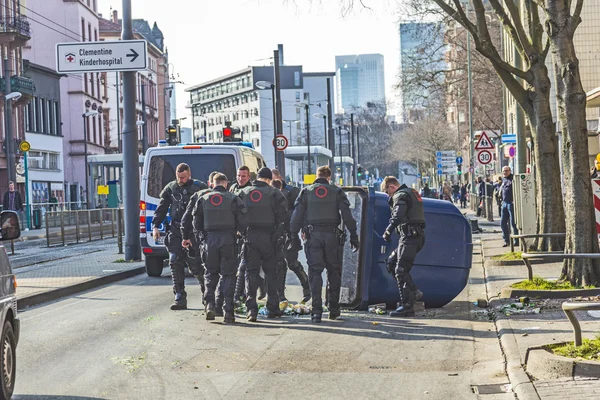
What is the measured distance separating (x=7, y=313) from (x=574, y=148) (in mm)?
8392

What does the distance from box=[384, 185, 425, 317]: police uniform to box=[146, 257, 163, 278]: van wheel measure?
8.00 meters

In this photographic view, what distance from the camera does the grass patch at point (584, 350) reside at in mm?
8512

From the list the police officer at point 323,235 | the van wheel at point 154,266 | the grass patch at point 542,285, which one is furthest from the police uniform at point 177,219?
the van wheel at point 154,266

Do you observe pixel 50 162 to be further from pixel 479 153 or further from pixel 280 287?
pixel 280 287

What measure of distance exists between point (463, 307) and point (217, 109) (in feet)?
479

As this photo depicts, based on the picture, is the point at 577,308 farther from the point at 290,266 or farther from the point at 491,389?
the point at 290,266

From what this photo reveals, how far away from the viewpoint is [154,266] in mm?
20344

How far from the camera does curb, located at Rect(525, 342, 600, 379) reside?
812cm

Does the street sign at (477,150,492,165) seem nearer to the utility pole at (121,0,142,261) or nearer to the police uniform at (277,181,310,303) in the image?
the utility pole at (121,0,142,261)

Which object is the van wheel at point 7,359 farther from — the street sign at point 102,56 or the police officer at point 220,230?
the street sign at point 102,56

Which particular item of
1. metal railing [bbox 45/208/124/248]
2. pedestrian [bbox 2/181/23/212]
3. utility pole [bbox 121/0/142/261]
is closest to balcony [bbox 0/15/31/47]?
pedestrian [bbox 2/181/23/212]

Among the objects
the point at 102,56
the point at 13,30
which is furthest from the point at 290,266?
the point at 13,30

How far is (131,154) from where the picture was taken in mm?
23062

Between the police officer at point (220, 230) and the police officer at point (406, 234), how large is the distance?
5.81ft
